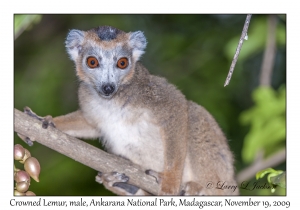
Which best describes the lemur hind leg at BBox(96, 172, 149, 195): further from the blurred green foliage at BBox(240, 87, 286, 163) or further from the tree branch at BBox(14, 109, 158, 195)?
the blurred green foliage at BBox(240, 87, 286, 163)

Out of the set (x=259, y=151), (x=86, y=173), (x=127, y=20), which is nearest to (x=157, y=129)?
Result: (x=259, y=151)

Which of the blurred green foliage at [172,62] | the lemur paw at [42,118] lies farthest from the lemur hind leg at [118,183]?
the blurred green foliage at [172,62]

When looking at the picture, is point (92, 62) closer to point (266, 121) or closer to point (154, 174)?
point (154, 174)

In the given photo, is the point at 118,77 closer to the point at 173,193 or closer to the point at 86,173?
the point at 173,193

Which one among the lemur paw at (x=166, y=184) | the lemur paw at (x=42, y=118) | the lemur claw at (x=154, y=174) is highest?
the lemur paw at (x=42, y=118)

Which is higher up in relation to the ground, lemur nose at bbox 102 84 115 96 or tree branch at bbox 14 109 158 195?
lemur nose at bbox 102 84 115 96

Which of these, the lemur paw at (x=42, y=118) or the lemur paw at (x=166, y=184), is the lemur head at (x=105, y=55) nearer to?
the lemur paw at (x=42, y=118)

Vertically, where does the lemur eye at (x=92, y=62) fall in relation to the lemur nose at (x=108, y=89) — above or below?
above

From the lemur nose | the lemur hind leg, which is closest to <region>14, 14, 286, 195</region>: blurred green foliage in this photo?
the lemur hind leg
